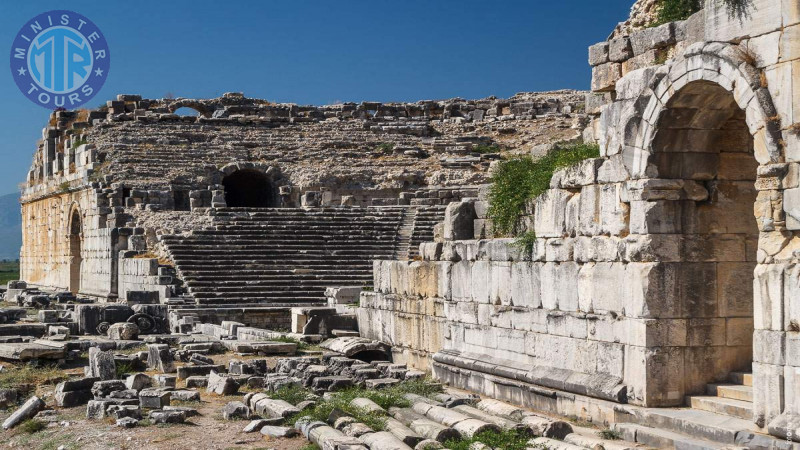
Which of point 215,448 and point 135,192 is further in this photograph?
point 135,192

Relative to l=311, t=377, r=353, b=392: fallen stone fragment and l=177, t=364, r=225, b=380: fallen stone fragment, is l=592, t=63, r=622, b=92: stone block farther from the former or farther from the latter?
l=177, t=364, r=225, b=380: fallen stone fragment

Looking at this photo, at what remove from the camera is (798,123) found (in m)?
8.52

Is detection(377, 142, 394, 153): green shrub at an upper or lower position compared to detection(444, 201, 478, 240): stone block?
upper

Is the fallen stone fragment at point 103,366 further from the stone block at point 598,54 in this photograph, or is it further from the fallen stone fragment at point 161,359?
the stone block at point 598,54

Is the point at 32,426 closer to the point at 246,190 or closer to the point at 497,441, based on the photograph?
the point at 497,441

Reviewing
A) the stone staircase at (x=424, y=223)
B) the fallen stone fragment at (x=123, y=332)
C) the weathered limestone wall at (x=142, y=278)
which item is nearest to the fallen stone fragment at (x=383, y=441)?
the fallen stone fragment at (x=123, y=332)

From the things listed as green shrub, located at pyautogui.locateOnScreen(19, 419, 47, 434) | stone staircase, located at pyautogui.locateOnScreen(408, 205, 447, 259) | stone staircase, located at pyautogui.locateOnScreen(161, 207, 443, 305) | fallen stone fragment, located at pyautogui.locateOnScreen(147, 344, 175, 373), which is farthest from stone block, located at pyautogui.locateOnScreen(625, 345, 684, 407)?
stone staircase, located at pyautogui.locateOnScreen(408, 205, 447, 259)

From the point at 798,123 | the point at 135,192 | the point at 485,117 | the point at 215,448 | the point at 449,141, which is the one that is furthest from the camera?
the point at 485,117

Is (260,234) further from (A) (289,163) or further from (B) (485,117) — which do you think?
(B) (485,117)

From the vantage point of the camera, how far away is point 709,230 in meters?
10.3

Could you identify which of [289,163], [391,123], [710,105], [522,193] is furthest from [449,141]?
[710,105]

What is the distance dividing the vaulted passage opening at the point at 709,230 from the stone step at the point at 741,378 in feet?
0.15

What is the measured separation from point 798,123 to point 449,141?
89.4 ft

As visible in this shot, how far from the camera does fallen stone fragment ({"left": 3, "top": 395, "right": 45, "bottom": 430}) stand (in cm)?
1139
